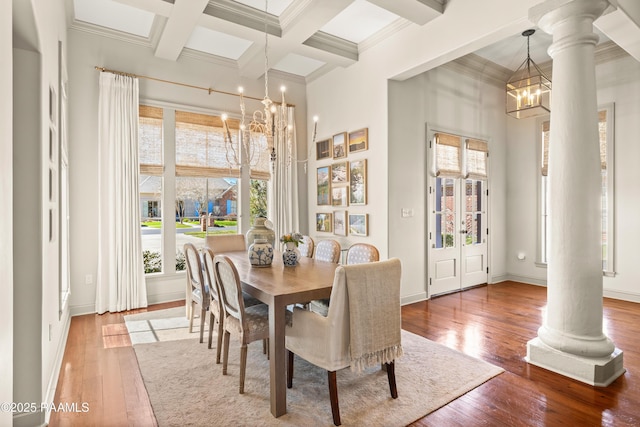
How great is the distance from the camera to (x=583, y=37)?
2619 millimetres

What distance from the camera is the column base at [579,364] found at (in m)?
2.49

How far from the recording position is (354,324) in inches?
82.6

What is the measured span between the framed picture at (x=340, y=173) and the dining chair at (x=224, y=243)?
165 cm

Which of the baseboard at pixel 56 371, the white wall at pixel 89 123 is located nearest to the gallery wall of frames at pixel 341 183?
the white wall at pixel 89 123

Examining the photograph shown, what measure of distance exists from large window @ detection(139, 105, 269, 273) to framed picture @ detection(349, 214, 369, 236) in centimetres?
168

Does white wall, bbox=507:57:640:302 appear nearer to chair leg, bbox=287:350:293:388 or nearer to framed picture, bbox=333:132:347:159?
framed picture, bbox=333:132:347:159

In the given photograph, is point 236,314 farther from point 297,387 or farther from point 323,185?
point 323,185

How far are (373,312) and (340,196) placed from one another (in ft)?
10.2

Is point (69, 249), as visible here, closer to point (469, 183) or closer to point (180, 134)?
point (180, 134)

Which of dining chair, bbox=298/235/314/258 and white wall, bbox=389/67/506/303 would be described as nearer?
dining chair, bbox=298/235/314/258

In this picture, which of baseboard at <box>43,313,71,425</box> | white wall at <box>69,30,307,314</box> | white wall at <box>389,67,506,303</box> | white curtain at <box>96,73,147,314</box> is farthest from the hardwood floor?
white wall at <box>389,67,506,303</box>

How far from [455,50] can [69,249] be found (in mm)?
4764

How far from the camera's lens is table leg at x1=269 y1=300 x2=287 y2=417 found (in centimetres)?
213

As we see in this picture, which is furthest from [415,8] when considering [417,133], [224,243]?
[224,243]
